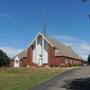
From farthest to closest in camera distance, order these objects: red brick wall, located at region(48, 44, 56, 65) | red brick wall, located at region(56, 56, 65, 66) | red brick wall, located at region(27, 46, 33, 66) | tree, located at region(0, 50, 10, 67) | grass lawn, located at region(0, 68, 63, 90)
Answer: red brick wall, located at region(27, 46, 33, 66) < tree, located at region(0, 50, 10, 67) < red brick wall, located at region(56, 56, 65, 66) < red brick wall, located at region(48, 44, 56, 65) < grass lawn, located at region(0, 68, 63, 90)

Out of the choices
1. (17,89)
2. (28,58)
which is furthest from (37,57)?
(17,89)

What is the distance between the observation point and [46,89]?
24.4 metres

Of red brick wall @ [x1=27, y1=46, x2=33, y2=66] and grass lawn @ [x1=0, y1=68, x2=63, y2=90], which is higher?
red brick wall @ [x1=27, y1=46, x2=33, y2=66]

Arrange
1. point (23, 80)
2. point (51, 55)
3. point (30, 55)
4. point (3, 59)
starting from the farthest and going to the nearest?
point (3, 59)
point (30, 55)
point (51, 55)
point (23, 80)

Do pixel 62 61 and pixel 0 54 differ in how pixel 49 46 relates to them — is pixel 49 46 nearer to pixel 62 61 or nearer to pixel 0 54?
pixel 62 61

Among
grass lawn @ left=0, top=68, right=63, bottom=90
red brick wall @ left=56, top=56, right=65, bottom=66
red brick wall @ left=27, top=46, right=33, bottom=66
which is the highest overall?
red brick wall @ left=27, top=46, right=33, bottom=66

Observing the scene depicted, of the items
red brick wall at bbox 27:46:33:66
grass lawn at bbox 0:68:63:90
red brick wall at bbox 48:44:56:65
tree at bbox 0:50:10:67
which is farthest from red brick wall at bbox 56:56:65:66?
grass lawn at bbox 0:68:63:90

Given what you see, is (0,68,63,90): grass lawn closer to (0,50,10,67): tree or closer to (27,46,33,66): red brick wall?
(0,50,10,67): tree

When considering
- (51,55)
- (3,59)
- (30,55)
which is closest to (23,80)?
(51,55)

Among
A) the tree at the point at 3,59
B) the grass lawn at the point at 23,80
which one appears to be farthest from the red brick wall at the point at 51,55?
the grass lawn at the point at 23,80

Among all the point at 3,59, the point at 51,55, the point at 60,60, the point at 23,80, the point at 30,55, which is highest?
the point at 30,55

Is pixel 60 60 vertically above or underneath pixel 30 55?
underneath

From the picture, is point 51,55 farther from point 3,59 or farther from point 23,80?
point 23,80

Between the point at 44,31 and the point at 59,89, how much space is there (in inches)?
2104
